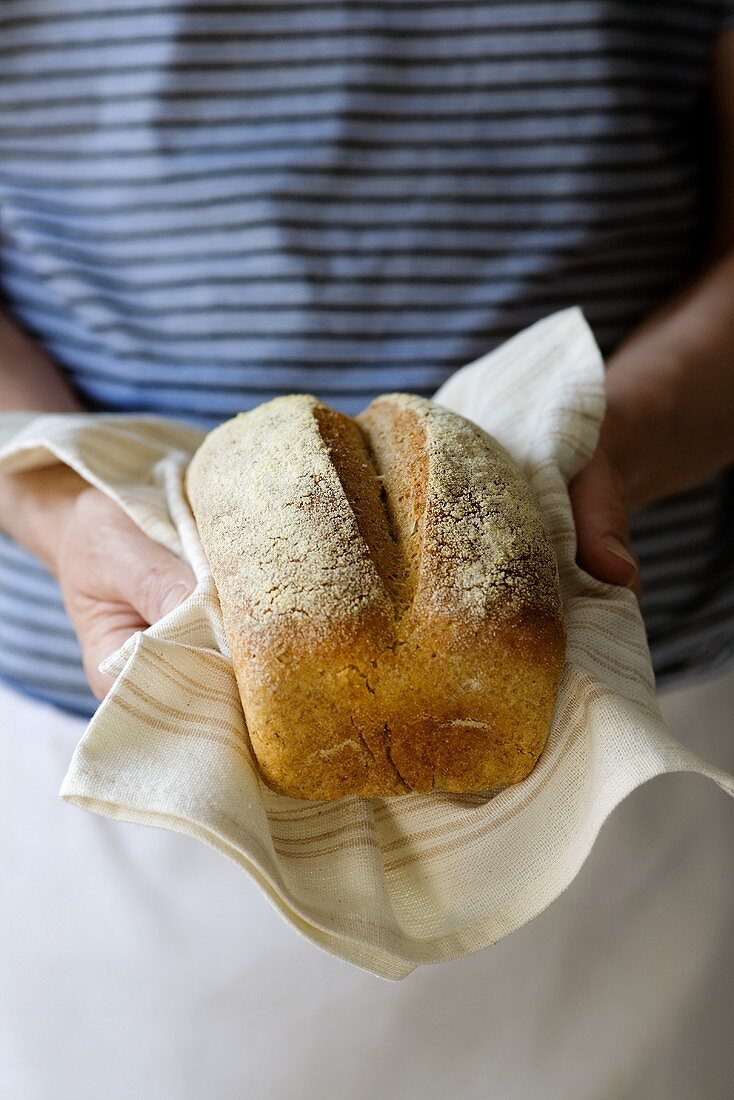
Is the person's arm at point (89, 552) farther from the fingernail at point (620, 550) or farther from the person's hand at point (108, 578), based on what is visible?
the fingernail at point (620, 550)

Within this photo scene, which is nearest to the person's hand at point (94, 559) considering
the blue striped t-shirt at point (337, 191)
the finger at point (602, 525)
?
the blue striped t-shirt at point (337, 191)

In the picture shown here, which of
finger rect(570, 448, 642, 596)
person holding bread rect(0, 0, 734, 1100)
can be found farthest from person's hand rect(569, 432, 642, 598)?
person holding bread rect(0, 0, 734, 1100)

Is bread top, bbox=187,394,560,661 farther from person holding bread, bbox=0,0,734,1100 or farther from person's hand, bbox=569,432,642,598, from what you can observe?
person holding bread, bbox=0,0,734,1100

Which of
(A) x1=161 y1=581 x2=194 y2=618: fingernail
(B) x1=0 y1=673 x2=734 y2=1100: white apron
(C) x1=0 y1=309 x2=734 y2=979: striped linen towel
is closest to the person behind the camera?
(C) x1=0 y1=309 x2=734 y2=979: striped linen towel

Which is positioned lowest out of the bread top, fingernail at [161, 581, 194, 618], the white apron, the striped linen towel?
the white apron

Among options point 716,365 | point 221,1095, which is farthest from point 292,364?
point 221,1095

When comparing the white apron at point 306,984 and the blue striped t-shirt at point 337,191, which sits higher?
the blue striped t-shirt at point 337,191
